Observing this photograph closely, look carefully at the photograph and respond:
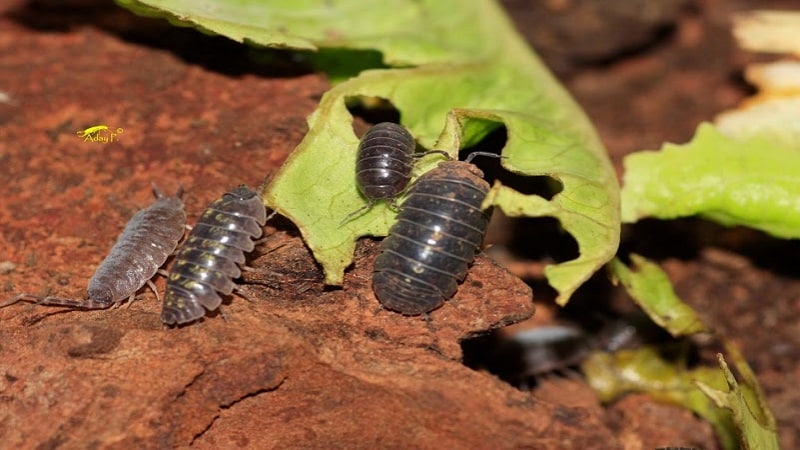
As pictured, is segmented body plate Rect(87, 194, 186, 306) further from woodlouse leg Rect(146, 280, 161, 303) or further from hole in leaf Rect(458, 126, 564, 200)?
hole in leaf Rect(458, 126, 564, 200)

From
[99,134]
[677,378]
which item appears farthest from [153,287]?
[677,378]

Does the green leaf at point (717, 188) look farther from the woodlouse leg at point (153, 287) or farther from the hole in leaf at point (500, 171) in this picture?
the woodlouse leg at point (153, 287)

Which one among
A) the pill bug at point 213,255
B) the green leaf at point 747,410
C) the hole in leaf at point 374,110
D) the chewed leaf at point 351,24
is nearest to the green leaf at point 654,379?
the green leaf at point 747,410

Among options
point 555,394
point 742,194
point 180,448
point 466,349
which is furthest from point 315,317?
point 742,194

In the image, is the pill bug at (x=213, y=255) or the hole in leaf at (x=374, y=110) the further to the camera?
the hole in leaf at (x=374, y=110)

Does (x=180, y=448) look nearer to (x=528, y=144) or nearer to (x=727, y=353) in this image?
(x=528, y=144)

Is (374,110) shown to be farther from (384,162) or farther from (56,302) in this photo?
(56,302)
